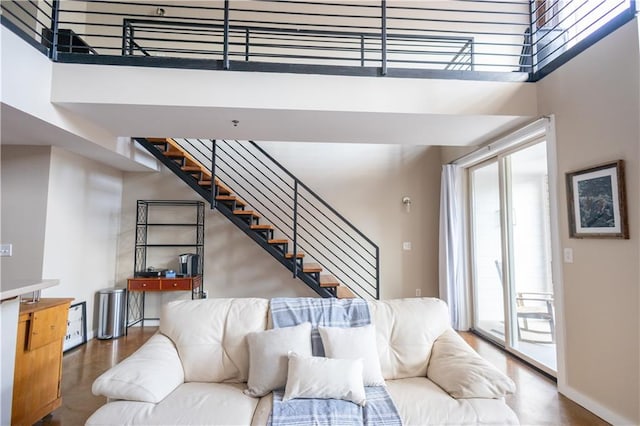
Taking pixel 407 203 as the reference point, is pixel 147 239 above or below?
below

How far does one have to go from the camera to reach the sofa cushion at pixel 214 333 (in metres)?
2.00

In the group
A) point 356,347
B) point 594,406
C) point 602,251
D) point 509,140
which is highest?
point 509,140

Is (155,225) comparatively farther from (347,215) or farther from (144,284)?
(347,215)

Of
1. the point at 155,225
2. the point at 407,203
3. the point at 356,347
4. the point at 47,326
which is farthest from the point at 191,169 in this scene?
the point at 356,347

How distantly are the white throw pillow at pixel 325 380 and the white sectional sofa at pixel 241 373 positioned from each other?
18 cm

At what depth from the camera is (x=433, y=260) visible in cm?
509

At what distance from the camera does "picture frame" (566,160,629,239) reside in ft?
7.22

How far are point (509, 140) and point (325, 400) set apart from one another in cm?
313

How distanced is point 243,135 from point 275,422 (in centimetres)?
291

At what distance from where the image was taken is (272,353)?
189cm

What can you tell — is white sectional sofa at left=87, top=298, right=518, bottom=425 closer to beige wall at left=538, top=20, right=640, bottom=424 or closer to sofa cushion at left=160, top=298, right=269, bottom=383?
sofa cushion at left=160, top=298, right=269, bottom=383

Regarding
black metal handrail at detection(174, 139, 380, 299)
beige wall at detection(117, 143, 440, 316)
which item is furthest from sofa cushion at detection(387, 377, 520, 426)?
beige wall at detection(117, 143, 440, 316)

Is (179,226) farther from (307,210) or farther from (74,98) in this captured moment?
(74,98)

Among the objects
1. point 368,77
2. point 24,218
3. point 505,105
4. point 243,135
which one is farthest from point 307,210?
point 24,218
